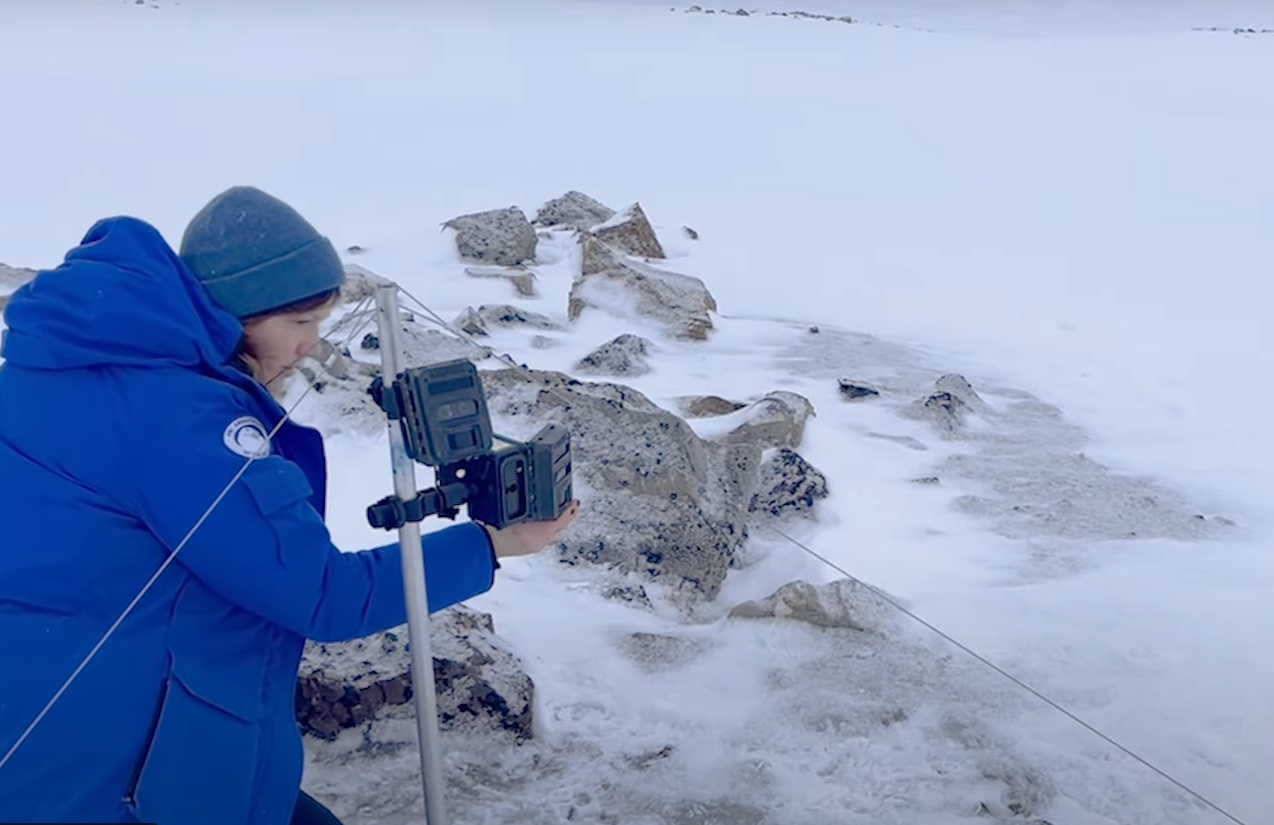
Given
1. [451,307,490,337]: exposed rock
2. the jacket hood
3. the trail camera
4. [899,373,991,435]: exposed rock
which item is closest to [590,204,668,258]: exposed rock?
[451,307,490,337]: exposed rock

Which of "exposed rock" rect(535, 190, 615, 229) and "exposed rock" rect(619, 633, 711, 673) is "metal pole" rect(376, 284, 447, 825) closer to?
"exposed rock" rect(619, 633, 711, 673)

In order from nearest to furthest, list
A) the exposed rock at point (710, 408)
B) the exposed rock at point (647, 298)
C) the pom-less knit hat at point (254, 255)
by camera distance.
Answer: the pom-less knit hat at point (254, 255)
the exposed rock at point (710, 408)
the exposed rock at point (647, 298)

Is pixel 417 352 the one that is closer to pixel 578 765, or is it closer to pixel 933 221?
pixel 578 765

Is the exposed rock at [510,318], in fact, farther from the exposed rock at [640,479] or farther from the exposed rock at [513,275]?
the exposed rock at [640,479]

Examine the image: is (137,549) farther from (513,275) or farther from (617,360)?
(513,275)

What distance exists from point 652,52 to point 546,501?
96.6 ft

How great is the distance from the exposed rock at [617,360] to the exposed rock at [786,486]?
1785 millimetres

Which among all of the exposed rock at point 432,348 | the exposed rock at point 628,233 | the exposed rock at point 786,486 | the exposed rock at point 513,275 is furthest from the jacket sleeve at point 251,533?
the exposed rock at point 628,233

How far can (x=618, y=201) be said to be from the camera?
14.5 metres

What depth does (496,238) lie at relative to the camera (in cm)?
934

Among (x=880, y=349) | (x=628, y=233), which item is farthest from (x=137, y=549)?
(x=628, y=233)

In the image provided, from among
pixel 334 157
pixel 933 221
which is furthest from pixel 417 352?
pixel 334 157

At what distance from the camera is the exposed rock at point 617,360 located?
639 cm

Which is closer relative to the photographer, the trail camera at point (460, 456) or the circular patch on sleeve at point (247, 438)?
the circular patch on sleeve at point (247, 438)
